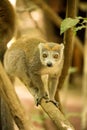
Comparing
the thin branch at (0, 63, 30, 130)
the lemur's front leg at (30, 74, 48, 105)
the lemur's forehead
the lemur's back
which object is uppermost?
the lemur's forehead

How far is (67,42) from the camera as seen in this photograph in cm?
270

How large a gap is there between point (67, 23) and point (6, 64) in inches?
48.5

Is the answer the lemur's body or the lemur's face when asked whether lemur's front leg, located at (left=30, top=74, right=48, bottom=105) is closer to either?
the lemur's body

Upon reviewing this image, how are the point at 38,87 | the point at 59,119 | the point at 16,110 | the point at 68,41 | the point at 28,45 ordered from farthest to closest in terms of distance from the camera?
the point at 28,45 → the point at 38,87 → the point at 68,41 → the point at 16,110 → the point at 59,119

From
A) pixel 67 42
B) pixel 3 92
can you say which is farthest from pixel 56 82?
pixel 3 92

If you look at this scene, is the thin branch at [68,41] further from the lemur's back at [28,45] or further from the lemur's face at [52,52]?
the lemur's back at [28,45]

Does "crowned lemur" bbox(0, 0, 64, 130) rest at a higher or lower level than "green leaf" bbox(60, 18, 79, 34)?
lower

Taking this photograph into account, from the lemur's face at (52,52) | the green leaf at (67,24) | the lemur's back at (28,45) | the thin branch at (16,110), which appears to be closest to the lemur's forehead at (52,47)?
the lemur's face at (52,52)

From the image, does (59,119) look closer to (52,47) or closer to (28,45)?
(52,47)

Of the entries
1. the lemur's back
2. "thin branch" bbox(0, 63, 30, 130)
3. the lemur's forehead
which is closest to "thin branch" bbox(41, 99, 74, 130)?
"thin branch" bbox(0, 63, 30, 130)

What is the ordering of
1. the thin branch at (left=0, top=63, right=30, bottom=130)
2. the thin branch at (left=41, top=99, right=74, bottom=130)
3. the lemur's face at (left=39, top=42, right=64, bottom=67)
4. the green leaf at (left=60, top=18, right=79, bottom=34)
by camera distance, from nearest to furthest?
1. the thin branch at (left=41, top=99, right=74, bottom=130)
2. the green leaf at (left=60, top=18, right=79, bottom=34)
3. the thin branch at (left=0, top=63, right=30, bottom=130)
4. the lemur's face at (left=39, top=42, right=64, bottom=67)

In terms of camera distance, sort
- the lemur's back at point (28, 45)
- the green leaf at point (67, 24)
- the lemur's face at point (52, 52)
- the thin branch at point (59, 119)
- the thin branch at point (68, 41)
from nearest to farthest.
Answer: the thin branch at point (59, 119)
the green leaf at point (67, 24)
the thin branch at point (68, 41)
the lemur's face at point (52, 52)
the lemur's back at point (28, 45)

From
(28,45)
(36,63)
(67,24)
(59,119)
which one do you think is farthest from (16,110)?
(28,45)

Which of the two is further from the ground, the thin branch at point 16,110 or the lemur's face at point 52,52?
the lemur's face at point 52,52
